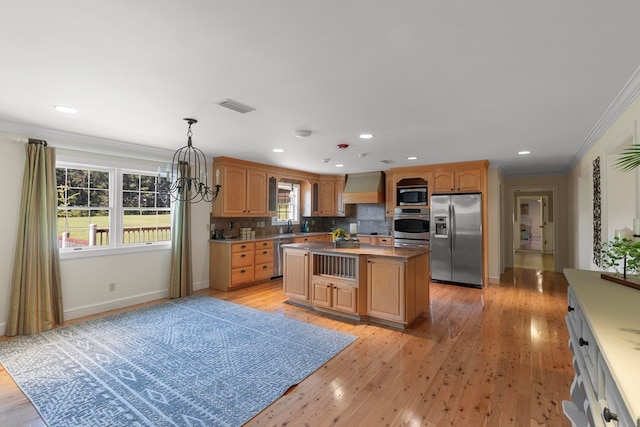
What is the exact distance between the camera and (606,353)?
0.96 meters

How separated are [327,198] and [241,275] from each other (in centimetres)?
321

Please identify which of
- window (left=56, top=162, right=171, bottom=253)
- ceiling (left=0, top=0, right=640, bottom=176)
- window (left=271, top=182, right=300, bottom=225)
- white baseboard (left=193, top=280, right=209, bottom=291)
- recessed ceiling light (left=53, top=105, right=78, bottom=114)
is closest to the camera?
ceiling (left=0, top=0, right=640, bottom=176)

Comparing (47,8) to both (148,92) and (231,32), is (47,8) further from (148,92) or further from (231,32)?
(148,92)

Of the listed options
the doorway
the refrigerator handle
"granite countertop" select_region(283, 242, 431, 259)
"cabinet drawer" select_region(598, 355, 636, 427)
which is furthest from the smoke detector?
the doorway

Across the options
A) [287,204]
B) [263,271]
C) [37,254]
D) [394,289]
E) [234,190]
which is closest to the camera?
[37,254]

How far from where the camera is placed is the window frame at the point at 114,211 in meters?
4.00

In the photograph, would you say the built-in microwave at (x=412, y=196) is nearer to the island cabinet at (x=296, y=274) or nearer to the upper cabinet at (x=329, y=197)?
the upper cabinet at (x=329, y=197)

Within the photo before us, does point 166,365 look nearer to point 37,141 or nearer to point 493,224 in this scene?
point 37,141

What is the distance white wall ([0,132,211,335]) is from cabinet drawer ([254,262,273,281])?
882 millimetres

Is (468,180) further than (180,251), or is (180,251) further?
(468,180)

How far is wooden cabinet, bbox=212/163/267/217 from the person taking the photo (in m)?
5.44

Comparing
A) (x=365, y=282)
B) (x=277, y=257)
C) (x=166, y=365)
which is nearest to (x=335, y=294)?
(x=365, y=282)

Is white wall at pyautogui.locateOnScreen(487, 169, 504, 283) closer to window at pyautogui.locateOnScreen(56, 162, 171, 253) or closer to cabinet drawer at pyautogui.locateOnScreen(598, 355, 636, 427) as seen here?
cabinet drawer at pyautogui.locateOnScreen(598, 355, 636, 427)

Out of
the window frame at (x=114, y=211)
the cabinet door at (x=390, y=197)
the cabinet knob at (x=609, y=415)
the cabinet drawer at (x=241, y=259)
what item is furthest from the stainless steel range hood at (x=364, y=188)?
the cabinet knob at (x=609, y=415)
